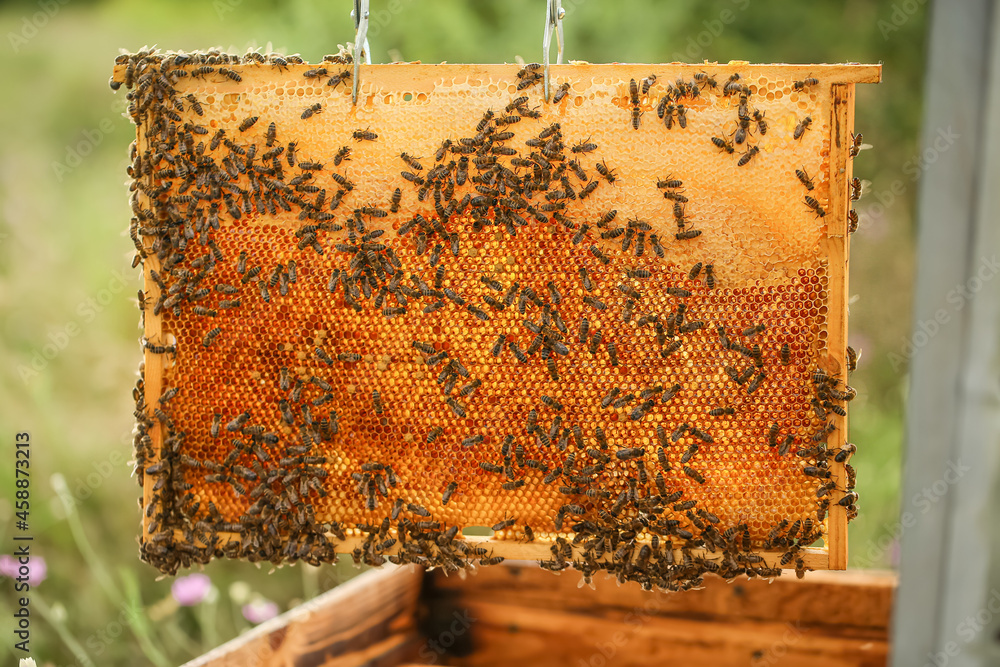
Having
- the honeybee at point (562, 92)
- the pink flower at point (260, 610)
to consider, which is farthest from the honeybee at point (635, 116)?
the pink flower at point (260, 610)

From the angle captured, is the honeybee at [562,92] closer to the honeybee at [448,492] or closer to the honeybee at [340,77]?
the honeybee at [340,77]

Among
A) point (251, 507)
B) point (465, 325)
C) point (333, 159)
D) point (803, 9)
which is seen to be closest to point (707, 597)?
point (465, 325)

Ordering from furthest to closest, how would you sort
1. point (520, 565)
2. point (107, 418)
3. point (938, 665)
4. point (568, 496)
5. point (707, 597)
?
point (107, 418)
point (520, 565)
point (707, 597)
point (938, 665)
point (568, 496)

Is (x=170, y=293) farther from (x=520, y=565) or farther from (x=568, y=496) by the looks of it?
(x=520, y=565)

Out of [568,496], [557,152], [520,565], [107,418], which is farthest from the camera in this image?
[107,418]

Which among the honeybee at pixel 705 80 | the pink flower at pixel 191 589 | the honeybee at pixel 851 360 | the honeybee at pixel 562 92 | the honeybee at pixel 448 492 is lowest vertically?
the pink flower at pixel 191 589

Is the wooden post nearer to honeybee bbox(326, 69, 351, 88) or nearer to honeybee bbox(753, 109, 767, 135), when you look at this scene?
honeybee bbox(753, 109, 767, 135)

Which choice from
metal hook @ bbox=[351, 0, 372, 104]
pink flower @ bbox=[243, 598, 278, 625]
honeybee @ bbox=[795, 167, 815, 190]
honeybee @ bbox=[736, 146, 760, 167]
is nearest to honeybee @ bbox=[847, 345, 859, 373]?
honeybee @ bbox=[795, 167, 815, 190]
